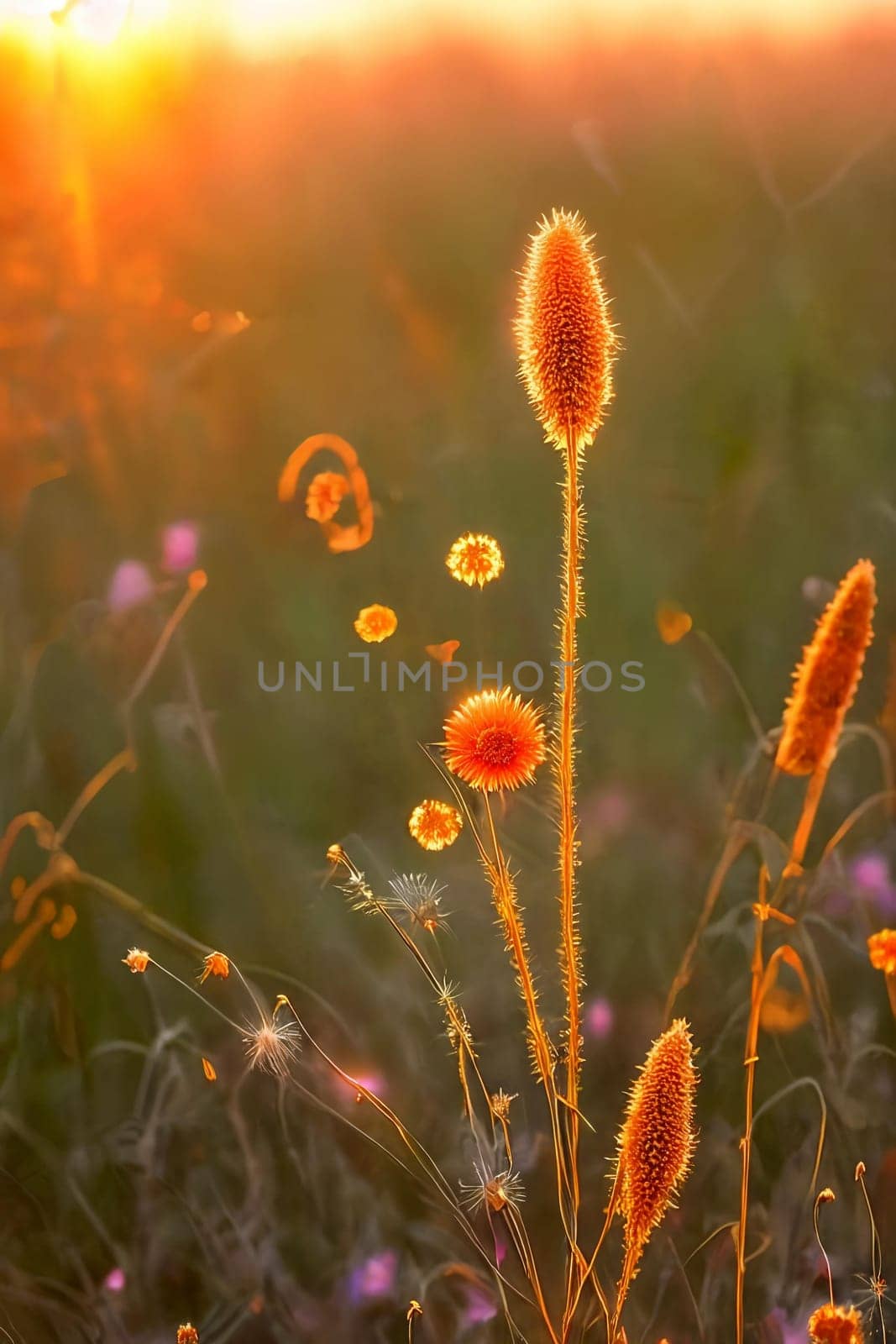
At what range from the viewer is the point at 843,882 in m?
0.94

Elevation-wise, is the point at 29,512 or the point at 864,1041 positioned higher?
the point at 29,512

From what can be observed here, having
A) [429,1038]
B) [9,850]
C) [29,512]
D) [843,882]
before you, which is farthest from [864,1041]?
[29,512]

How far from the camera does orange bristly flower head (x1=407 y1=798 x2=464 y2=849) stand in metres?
0.94

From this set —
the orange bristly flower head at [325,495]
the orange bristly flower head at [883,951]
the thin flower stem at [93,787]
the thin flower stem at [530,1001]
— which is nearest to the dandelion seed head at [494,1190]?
the thin flower stem at [530,1001]

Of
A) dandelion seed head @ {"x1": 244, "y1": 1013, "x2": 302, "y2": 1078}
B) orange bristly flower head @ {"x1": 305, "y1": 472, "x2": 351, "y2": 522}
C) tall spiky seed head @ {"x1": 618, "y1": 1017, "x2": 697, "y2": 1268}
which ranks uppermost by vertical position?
orange bristly flower head @ {"x1": 305, "y1": 472, "x2": 351, "y2": 522}

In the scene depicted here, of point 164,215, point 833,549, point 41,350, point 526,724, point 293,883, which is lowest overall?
point 293,883

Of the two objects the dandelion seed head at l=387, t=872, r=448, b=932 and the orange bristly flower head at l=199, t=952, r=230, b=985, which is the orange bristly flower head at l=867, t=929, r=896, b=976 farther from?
the orange bristly flower head at l=199, t=952, r=230, b=985

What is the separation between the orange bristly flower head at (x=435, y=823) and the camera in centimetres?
94

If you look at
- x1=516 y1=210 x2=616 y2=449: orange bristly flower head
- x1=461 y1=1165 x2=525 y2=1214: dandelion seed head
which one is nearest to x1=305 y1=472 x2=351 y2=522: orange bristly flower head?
x1=516 y1=210 x2=616 y2=449: orange bristly flower head

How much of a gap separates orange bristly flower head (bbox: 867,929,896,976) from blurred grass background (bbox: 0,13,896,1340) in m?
0.10

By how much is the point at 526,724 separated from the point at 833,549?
1.21ft

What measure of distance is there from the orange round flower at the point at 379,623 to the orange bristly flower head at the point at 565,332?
0.83ft

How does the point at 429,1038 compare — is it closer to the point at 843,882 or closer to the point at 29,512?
the point at 843,882

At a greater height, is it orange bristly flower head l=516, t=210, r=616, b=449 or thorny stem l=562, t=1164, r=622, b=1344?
orange bristly flower head l=516, t=210, r=616, b=449
